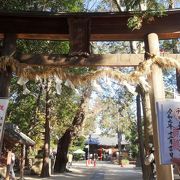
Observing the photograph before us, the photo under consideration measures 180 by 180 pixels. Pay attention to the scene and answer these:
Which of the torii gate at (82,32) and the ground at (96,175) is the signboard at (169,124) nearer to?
the torii gate at (82,32)

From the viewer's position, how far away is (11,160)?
18031 mm

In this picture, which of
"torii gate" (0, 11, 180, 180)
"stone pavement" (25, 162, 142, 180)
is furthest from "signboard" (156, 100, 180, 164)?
"stone pavement" (25, 162, 142, 180)

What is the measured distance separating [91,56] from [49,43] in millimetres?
7119

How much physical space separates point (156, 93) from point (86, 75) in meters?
1.66

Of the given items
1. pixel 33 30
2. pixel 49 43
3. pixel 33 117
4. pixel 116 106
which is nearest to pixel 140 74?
pixel 33 30

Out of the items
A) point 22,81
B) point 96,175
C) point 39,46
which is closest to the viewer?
point 22,81

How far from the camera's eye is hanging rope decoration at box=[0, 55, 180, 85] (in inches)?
331

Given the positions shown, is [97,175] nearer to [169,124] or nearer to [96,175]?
[96,175]

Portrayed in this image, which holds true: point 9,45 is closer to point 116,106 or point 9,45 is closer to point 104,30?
point 104,30

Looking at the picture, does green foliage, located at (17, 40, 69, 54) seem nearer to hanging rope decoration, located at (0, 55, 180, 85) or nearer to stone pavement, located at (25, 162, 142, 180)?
hanging rope decoration, located at (0, 55, 180, 85)

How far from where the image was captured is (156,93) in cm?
825

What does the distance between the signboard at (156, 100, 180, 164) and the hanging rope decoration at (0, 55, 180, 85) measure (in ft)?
2.95

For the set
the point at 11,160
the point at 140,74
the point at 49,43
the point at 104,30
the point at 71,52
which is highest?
the point at 49,43

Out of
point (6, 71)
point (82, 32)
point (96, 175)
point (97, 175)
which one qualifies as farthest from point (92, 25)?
point (97, 175)
